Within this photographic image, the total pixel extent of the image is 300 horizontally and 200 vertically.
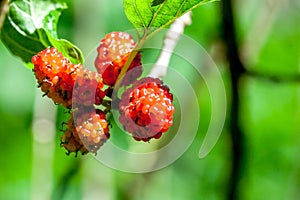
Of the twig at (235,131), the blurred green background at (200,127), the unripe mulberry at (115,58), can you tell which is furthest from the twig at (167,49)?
the blurred green background at (200,127)

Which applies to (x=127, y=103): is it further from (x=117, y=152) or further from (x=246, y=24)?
(x=246, y=24)

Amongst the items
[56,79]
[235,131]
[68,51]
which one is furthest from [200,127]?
[56,79]

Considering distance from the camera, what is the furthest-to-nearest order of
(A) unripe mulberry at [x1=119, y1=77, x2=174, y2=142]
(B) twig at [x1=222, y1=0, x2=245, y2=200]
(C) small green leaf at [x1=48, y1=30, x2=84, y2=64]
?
(B) twig at [x1=222, y1=0, x2=245, y2=200]
(C) small green leaf at [x1=48, y1=30, x2=84, y2=64]
(A) unripe mulberry at [x1=119, y1=77, x2=174, y2=142]

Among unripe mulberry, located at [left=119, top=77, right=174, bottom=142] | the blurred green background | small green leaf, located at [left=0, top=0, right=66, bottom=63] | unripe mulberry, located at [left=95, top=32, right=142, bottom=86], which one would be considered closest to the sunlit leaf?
small green leaf, located at [left=0, top=0, right=66, bottom=63]

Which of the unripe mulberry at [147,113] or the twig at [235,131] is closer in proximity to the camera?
the unripe mulberry at [147,113]

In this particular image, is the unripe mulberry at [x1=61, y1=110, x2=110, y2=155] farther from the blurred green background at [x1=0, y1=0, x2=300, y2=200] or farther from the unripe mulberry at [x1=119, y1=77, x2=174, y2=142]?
the blurred green background at [x1=0, y1=0, x2=300, y2=200]


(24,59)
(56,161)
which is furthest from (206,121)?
(24,59)

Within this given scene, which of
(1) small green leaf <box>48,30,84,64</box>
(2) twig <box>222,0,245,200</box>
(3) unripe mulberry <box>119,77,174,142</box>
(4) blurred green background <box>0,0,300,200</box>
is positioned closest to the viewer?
(3) unripe mulberry <box>119,77,174,142</box>

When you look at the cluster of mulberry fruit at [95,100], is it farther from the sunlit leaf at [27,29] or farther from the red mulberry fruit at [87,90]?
the sunlit leaf at [27,29]
